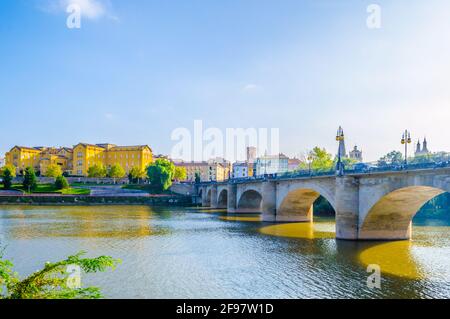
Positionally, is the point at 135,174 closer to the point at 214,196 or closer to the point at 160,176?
the point at 160,176

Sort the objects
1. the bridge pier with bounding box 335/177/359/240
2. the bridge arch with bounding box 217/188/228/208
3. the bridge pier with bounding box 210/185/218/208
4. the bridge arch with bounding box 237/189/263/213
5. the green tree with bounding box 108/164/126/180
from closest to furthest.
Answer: the bridge pier with bounding box 335/177/359/240, the bridge arch with bounding box 237/189/263/213, the bridge arch with bounding box 217/188/228/208, the bridge pier with bounding box 210/185/218/208, the green tree with bounding box 108/164/126/180

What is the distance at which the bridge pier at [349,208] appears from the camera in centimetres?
3234

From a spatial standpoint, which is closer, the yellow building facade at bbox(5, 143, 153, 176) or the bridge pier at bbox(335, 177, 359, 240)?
the bridge pier at bbox(335, 177, 359, 240)

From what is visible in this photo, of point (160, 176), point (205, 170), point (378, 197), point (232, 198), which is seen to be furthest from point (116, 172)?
point (378, 197)

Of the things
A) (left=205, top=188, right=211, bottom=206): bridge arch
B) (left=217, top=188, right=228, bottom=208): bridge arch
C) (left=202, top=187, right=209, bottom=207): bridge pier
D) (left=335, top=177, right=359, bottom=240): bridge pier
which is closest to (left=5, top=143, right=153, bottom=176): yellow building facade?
(left=202, top=187, right=209, bottom=207): bridge pier

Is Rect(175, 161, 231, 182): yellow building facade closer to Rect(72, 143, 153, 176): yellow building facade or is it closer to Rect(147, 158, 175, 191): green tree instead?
Rect(72, 143, 153, 176): yellow building facade

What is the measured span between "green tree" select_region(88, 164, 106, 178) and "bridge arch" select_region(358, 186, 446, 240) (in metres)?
109

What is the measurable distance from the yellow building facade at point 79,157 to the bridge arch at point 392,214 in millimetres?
115737

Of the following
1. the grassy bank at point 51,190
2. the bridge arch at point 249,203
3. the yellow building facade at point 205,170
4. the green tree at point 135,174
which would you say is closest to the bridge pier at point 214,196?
the bridge arch at point 249,203

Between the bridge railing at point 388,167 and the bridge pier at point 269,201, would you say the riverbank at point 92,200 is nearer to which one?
the bridge pier at point 269,201

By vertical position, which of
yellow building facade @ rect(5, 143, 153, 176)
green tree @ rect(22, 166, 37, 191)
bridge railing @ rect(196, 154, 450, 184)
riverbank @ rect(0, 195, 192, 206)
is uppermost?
yellow building facade @ rect(5, 143, 153, 176)

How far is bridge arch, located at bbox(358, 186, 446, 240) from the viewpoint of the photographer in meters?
29.5
